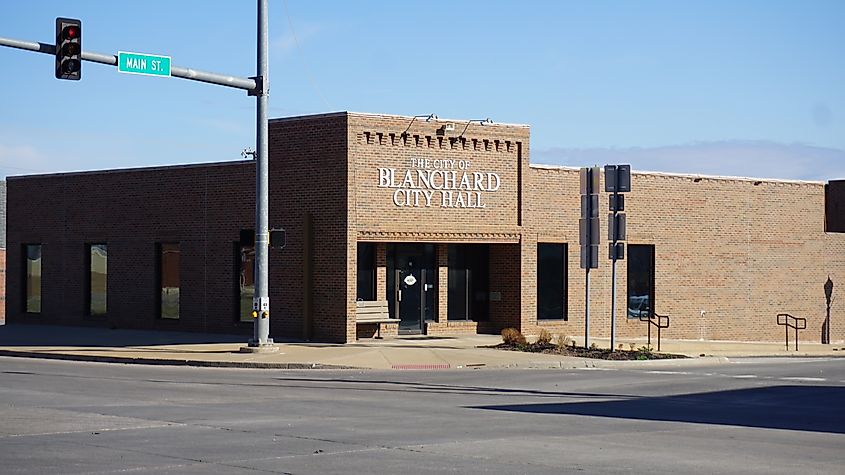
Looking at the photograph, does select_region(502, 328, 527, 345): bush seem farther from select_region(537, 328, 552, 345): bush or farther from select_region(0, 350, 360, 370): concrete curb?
select_region(0, 350, 360, 370): concrete curb

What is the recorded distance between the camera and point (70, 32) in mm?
22859

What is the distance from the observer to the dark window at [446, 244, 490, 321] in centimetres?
3559

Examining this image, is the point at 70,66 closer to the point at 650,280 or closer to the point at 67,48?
the point at 67,48

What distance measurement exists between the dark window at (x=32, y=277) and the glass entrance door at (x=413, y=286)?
1360 centimetres

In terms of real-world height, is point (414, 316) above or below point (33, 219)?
below

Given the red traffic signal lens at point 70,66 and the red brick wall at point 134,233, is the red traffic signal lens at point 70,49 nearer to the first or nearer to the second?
the red traffic signal lens at point 70,66

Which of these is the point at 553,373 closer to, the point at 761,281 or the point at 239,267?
the point at 239,267

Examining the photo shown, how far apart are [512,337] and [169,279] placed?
439 inches

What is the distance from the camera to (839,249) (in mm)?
43250

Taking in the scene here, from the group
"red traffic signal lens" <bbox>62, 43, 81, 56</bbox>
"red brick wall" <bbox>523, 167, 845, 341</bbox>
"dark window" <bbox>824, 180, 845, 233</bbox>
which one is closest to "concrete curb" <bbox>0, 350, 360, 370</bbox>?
"red traffic signal lens" <bbox>62, 43, 81, 56</bbox>

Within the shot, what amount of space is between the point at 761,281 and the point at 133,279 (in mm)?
20539

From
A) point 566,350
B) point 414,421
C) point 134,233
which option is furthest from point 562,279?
point 414,421

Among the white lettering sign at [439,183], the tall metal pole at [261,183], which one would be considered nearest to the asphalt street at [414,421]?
the tall metal pole at [261,183]

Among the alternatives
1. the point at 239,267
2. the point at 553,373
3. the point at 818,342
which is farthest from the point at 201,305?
the point at 818,342
